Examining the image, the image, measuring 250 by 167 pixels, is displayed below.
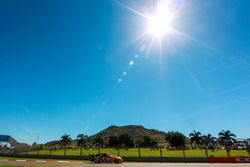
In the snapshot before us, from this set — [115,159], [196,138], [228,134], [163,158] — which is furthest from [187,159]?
[196,138]

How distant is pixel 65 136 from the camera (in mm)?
104375

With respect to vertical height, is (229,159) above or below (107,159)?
below

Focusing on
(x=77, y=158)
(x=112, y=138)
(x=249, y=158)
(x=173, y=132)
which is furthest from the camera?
(x=112, y=138)

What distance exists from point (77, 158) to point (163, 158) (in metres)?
13.7

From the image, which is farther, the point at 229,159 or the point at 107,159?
the point at 107,159

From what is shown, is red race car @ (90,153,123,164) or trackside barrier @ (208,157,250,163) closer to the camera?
trackside barrier @ (208,157,250,163)

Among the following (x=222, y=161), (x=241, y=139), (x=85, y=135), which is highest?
(x=85, y=135)

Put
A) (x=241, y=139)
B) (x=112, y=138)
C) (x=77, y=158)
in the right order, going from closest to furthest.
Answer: (x=241, y=139) → (x=77, y=158) → (x=112, y=138)

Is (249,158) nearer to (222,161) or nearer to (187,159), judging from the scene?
(222,161)

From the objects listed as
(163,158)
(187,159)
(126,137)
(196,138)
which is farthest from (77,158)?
(196,138)

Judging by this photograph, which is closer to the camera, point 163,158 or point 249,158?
point 249,158

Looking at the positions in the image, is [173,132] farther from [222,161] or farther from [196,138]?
[222,161]

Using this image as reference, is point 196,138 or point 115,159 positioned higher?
point 196,138

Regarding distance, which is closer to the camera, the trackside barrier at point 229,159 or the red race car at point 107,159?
the trackside barrier at point 229,159
